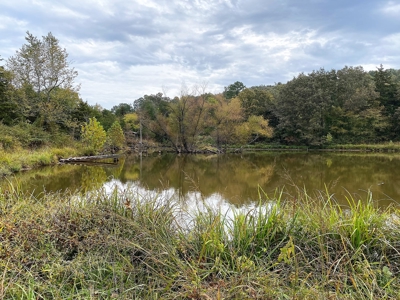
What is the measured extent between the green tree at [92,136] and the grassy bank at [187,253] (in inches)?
590

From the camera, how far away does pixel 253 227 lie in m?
2.38

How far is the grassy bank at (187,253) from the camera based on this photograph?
69.6 inches

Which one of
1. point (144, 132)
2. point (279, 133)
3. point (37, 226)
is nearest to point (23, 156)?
Answer: point (37, 226)

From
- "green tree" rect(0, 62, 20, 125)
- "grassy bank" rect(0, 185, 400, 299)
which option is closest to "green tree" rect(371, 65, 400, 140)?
"grassy bank" rect(0, 185, 400, 299)

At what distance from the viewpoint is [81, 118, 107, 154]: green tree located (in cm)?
1689

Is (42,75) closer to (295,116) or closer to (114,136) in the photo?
(114,136)

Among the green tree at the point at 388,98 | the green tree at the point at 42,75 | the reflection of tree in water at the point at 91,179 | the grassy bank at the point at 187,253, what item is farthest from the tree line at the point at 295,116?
the grassy bank at the point at 187,253

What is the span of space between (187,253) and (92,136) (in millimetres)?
16425

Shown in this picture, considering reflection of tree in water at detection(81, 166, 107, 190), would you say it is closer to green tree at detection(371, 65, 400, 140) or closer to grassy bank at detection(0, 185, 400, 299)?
grassy bank at detection(0, 185, 400, 299)

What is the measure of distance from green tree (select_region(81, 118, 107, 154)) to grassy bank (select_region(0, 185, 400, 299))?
1499 centimetres

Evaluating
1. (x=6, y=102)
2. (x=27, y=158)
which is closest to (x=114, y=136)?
(x=6, y=102)

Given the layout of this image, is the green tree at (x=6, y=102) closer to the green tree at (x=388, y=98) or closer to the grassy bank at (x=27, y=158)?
the grassy bank at (x=27, y=158)

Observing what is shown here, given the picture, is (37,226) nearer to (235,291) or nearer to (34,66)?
(235,291)

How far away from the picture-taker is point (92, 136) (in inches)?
675
